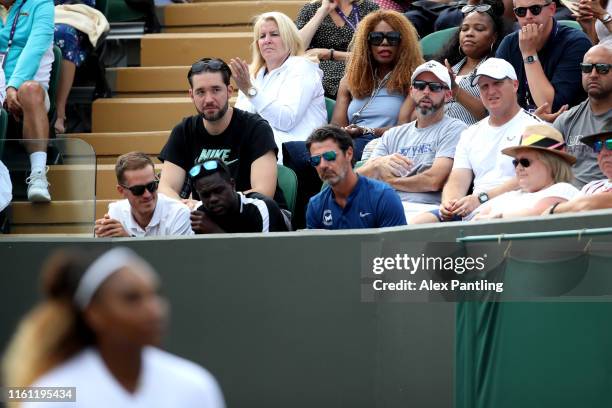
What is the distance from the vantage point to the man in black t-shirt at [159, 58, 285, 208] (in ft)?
27.8

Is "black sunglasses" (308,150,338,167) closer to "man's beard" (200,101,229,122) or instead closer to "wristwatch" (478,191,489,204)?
"wristwatch" (478,191,489,204)

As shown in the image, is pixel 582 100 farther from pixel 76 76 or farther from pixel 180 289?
pixel 76 76

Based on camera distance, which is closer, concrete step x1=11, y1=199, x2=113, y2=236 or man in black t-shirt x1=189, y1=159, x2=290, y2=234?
man in black t-shirt x1=189, y1=159, x2=290, y2=234

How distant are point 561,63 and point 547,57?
0.40 ft

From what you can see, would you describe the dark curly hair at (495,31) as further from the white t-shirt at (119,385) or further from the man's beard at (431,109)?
the white t-shirt at (119,385)

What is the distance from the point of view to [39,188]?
27.1 feet

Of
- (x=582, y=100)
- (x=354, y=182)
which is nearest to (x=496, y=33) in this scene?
(x=582, y=100)

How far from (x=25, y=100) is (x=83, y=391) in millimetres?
6751

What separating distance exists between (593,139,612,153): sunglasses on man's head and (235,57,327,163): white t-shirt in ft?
9.07

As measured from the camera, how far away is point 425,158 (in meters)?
8.51

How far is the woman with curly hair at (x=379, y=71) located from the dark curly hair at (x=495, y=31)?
1.20 feet

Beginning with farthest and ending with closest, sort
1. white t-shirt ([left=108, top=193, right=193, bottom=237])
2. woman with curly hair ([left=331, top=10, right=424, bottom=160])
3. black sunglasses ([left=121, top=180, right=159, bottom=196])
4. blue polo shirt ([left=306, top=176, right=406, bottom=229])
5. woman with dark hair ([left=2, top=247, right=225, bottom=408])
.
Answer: woman with curly hair ([left=331, top=10, right=424, bottom=160])
white t-shirt ([left=108, top=193, right=193, bottom=237])
black sunglasses ([left=121, top=180, right=159, bottom=196])
blue polo shirt ([left=306, top=176, right=406, bottom=229])
woman with dark hair ([left=2, top=247, right=225, bottom=408])

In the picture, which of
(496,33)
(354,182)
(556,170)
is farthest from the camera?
(496,33)

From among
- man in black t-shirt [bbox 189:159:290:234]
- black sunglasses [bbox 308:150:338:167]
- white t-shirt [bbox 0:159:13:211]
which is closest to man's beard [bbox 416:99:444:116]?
black sunglasses [bbox 308:150:338:167]
